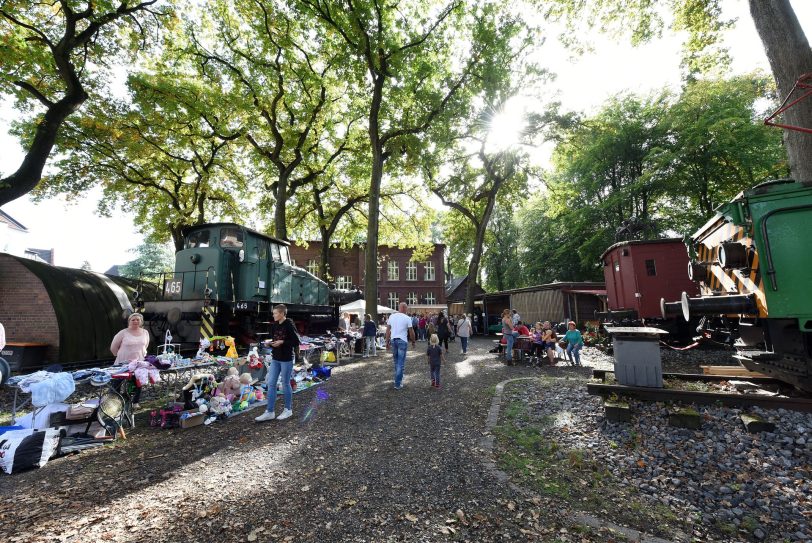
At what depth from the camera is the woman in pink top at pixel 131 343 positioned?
19.5 ft

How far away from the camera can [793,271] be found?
14.3ft

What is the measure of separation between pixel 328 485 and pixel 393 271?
37371mm

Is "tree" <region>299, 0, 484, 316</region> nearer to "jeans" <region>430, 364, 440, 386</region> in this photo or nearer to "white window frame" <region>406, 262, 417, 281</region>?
"jeans" <region>430, 364, 440, 386</region>

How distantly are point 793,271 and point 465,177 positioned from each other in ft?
68.9

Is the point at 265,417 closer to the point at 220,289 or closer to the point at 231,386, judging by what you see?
the point at 231,386

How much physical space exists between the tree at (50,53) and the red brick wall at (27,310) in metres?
2.01

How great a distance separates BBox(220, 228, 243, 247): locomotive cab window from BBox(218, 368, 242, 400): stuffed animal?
18.7ft

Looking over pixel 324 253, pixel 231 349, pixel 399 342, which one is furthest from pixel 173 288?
pixel 324 253

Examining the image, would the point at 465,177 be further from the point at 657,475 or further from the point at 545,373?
the point at 657,475

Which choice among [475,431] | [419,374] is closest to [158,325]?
[419,374]

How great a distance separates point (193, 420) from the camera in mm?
5465

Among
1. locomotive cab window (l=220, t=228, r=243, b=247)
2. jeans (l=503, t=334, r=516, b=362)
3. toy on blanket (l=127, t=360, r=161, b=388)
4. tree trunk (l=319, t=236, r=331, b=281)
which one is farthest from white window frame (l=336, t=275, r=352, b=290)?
toy on blanket (l=127, t=360, r=161, b=388)

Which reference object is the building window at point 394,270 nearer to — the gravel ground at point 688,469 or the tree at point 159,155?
the tree at point 159,155

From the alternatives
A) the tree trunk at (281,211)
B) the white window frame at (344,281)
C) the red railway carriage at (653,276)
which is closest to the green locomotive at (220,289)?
the tree trunk at (281,211)
